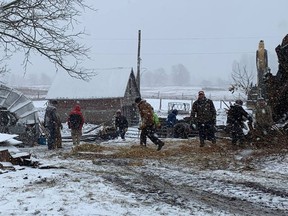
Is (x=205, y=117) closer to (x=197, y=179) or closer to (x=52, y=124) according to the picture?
(x=197, y=179)

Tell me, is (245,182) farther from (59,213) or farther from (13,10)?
(13,10)

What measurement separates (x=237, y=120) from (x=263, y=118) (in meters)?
1.05

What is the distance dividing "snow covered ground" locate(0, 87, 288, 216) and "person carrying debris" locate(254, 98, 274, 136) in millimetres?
1951

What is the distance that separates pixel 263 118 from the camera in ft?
43.1

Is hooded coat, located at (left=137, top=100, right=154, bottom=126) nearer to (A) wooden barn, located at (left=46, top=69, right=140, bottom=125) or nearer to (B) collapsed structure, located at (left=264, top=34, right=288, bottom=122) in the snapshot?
(B) collapsed structure, located at (left=264, top=34, right=288, bottom=122)

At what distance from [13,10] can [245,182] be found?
943 centimetres

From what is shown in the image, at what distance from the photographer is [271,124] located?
12.4m

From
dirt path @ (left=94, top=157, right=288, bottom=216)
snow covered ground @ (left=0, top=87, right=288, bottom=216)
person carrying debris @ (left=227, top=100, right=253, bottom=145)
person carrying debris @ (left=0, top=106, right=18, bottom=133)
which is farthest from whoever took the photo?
person carrying debris @ (left=0, top=106, right=18, bottom=133)

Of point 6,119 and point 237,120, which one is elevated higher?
point 237,120

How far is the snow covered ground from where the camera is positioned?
520cm

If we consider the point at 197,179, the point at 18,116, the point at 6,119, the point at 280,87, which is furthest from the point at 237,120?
the point at 18,116

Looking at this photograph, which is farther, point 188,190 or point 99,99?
point 99,99

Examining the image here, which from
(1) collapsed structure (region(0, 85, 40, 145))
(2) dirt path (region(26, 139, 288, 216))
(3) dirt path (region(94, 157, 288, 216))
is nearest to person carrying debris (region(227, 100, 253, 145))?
(2) dirt path (region(26, 139, 288, 216))

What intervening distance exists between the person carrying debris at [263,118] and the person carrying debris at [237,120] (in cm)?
37
